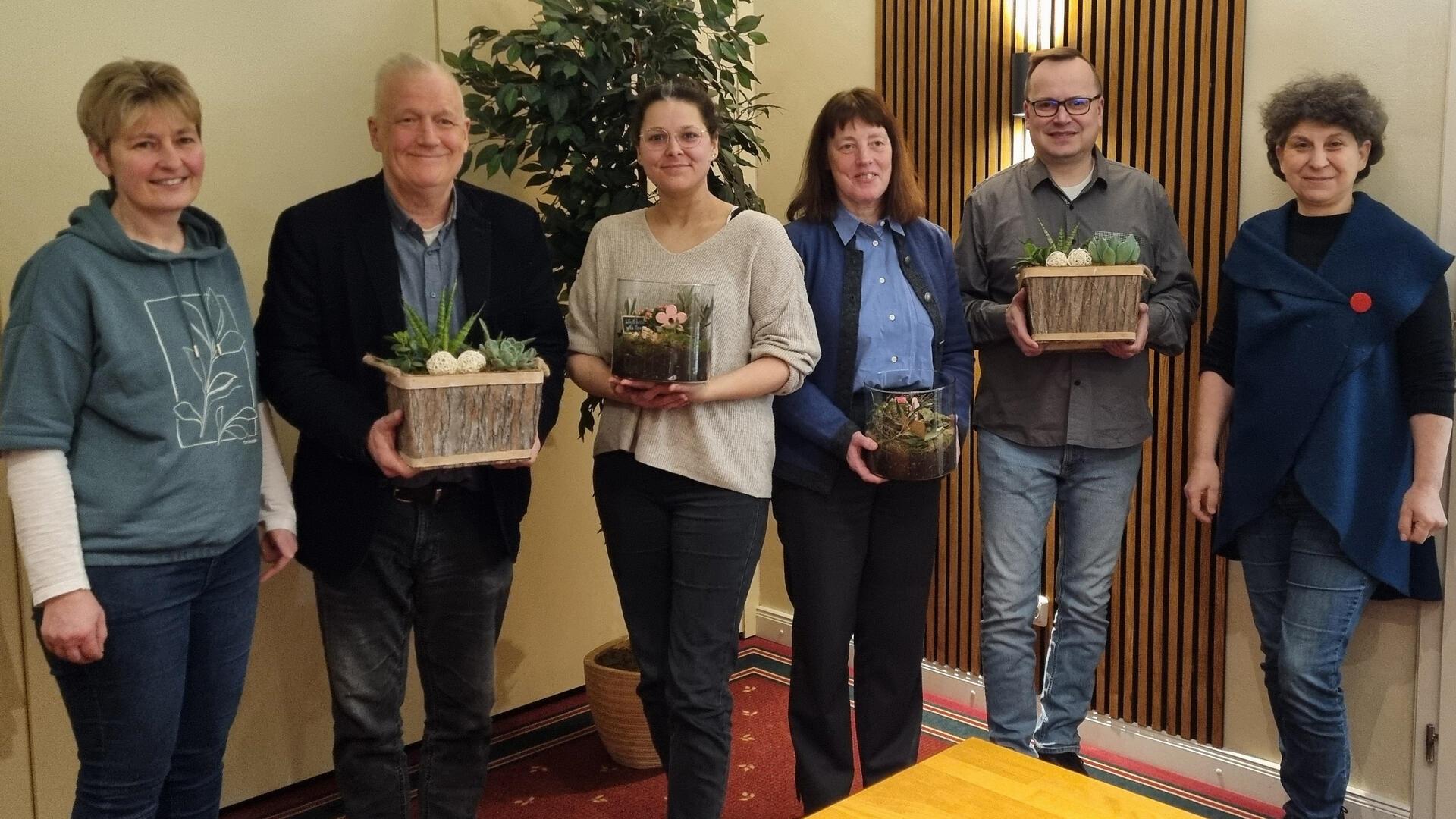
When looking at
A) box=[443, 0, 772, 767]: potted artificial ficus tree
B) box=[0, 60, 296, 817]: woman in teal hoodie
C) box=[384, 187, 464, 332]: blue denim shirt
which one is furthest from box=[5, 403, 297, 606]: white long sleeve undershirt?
box=[443, 0, 772, 767]: potted artificial ficus tree

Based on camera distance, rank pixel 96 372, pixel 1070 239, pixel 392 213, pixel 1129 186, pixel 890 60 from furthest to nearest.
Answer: pixel 890 60
pixel 1129 186
pixel 1070 239
pixel 392 213
pixel 96 372

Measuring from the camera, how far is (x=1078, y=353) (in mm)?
2900

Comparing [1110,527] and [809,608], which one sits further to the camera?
[1110,527]

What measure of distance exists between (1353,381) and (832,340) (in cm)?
123

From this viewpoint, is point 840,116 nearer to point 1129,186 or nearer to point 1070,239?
point 1070,239

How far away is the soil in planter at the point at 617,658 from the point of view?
12.0 ft

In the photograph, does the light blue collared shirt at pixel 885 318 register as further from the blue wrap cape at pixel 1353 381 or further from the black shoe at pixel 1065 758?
the black shoe at pixel 1065 758

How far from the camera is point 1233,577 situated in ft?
10.8

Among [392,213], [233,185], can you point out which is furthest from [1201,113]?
[233,185]

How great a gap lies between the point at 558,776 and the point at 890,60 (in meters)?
2.69

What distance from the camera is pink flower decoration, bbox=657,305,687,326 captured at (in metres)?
2.35

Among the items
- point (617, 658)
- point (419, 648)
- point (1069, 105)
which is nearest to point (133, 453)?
point (419, 648)

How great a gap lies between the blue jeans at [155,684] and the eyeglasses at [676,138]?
1.20m

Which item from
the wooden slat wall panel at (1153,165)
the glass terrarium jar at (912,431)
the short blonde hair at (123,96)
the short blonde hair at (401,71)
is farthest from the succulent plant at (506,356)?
the wooden slat wall panel at (1153,165)
